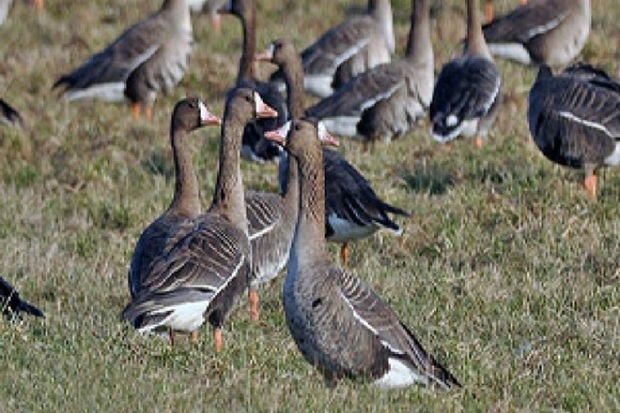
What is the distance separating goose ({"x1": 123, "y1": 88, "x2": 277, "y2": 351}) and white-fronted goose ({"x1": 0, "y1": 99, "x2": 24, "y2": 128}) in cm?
558

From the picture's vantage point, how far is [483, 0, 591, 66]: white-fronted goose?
1756 cm

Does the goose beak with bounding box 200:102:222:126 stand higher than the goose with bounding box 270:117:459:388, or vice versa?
the goose with bounding box 270:117:459:388

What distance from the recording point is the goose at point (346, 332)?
7402mm

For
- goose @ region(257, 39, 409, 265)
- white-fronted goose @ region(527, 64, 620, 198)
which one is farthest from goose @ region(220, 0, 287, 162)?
white-fronted goose @ region(527, 64, 620, 198)

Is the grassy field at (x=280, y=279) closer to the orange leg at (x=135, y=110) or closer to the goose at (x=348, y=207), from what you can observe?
the orange leg at (x=135, y=110)

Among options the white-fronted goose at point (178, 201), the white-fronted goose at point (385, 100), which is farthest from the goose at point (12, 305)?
the white-fronted goose at point (385, 100)

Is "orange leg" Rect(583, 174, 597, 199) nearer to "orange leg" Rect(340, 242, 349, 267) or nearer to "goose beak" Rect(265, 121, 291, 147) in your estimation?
"orange leg" Rect(340, 242, 349, 267)

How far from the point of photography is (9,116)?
14.6m

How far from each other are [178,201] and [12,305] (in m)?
1.59

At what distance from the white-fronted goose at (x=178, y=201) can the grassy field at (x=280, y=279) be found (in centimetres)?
40

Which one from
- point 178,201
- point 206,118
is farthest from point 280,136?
point 206,118

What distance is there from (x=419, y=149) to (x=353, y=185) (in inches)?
128

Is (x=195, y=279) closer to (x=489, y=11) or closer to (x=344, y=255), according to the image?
(x=344, y=255)

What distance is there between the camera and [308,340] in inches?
291
